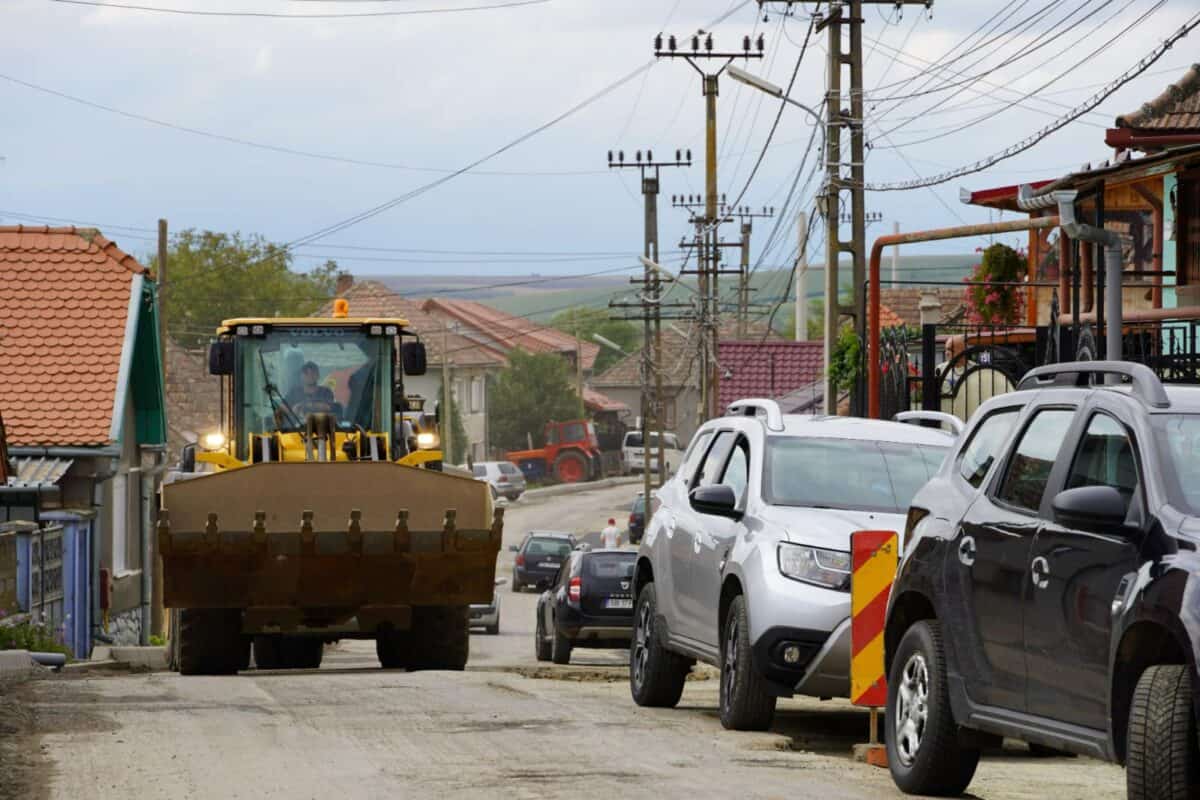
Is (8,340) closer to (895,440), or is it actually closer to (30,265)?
(30,265)

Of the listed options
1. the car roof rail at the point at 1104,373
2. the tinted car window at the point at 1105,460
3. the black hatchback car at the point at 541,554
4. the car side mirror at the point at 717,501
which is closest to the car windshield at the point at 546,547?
the black hatchback car at the point at 541,554

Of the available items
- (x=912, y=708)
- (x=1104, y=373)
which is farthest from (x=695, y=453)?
(x=1104, y=373)

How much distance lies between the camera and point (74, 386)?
2839cm

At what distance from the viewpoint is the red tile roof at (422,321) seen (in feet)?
319

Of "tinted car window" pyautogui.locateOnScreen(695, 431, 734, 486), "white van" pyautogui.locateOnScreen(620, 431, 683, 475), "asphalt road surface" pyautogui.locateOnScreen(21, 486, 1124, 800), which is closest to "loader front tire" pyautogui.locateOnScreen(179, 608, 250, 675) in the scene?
"asphalt road surface" pyautogui.locateOnScreen(21, 486, 1124, 800)

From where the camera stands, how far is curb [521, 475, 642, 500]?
8262 cm

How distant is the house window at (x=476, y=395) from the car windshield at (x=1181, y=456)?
3565 inches

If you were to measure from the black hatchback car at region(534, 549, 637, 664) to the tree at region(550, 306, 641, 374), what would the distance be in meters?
113

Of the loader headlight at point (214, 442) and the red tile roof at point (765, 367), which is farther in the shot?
the red tile roof at point (765, 367)

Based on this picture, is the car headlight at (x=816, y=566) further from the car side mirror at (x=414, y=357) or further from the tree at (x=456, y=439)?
the tree at (x=456, y=439)

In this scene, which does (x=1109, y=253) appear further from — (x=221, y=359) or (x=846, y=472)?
(x=221, y=359)

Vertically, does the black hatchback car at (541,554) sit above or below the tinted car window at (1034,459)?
below

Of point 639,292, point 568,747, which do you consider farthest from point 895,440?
point 639,292

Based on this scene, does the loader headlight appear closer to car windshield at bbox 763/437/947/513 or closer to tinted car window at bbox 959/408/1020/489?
car windshield at bbox 763/437/947/513
